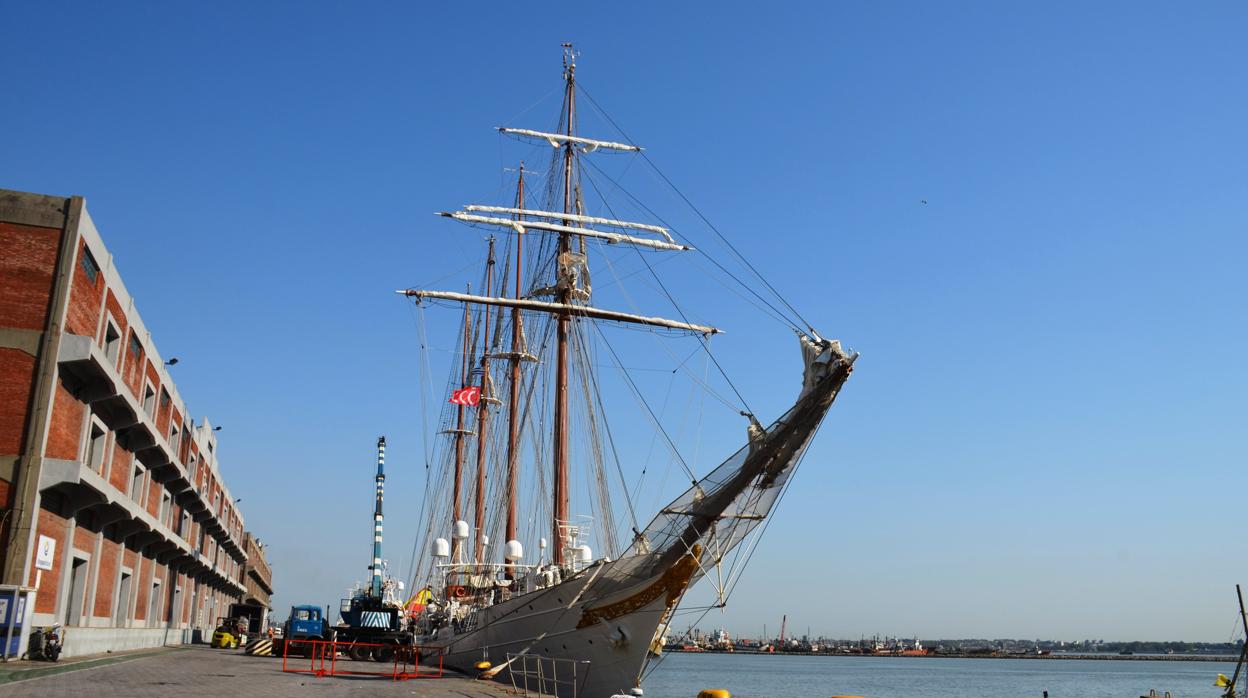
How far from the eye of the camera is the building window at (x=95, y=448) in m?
31.5

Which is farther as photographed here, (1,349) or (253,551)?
(253,551)

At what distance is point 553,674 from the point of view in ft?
94.1

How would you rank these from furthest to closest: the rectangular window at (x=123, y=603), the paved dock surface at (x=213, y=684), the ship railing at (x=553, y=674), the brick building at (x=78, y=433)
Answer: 1. the rectangular window at (x=123, y=603)
2. the ship railing at (x=553, y=674)
3. the brick building at (x=78, y=433)
4. the paved dock surface at (x=213, y=684)

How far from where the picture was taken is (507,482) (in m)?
44.2

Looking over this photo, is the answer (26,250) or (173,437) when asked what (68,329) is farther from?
(173,437)

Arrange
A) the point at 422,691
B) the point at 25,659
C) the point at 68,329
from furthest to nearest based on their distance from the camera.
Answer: the point at 68,329, the point at 25,659, the point at 422,691

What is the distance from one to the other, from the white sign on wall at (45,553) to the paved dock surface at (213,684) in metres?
3.30

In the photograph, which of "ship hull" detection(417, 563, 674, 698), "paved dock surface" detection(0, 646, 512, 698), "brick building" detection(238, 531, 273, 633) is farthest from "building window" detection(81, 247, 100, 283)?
"brick building" detection(238, 531, 273, 633)

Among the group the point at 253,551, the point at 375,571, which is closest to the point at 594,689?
the point at 375,571


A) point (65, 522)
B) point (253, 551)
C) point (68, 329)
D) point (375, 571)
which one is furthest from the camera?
point (253, 551)

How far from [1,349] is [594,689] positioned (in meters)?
19.7

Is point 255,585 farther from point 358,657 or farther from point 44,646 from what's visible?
point 44,646

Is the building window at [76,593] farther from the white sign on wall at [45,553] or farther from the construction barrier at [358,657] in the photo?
the construction barrier at [358,657]

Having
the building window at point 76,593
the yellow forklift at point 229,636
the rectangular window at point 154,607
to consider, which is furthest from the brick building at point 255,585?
the building window at point 76,593
